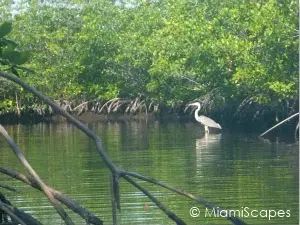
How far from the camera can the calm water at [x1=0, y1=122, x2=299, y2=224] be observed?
10.5 metres

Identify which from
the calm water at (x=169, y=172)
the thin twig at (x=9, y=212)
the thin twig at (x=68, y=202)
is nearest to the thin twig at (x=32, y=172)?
the thin twig at (x=68, y=202)

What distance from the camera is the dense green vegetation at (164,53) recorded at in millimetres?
24656

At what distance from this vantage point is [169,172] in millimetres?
14789

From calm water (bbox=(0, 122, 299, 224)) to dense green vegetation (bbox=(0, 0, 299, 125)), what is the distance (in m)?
2.23

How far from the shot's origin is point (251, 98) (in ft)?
90.7

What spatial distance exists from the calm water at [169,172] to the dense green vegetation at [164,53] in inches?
87.6

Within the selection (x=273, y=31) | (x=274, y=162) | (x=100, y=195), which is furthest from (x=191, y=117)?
(x=100, y=195)

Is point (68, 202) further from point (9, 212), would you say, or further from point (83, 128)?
point (83, 128)

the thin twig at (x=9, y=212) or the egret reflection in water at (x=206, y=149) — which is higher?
the thin twig at (x=9, y=212)

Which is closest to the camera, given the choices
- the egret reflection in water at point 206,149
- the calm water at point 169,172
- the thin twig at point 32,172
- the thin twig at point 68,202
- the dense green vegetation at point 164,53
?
the thin twig at point 32,172

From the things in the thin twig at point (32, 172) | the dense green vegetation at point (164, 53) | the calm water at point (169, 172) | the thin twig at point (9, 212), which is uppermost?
the dense green vegetation at point (164, 53)

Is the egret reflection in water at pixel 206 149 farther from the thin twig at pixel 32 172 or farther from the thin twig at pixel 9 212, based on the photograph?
the thin twig at pixel 32 172

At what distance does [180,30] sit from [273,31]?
7.97m

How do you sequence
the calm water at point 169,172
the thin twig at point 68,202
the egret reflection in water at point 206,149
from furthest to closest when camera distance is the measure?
1. the egret reflection in water at point 206,149
2. the calm water at point 169,172
3. the thin twig at point 68,202
